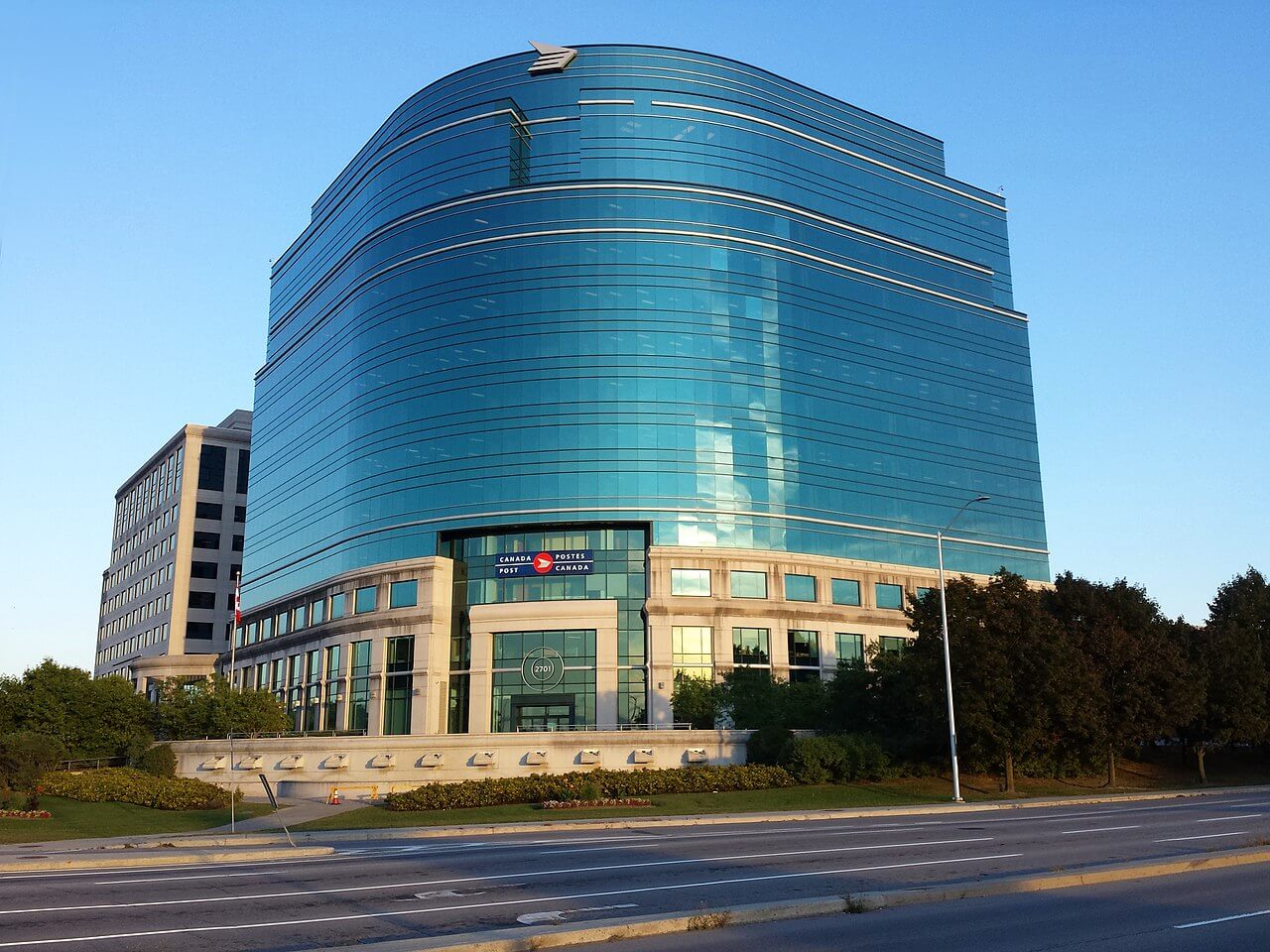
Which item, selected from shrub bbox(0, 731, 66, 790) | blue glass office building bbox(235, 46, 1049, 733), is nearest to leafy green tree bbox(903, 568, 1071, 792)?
blue glass office building bbox(235, 46, 1049, 733)

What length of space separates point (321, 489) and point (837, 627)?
50.6 m

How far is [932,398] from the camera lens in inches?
3920

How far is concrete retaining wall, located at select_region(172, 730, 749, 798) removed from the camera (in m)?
58.1

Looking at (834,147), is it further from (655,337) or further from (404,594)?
(404,594)

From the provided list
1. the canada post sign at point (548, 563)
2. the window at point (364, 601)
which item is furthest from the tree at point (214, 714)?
the canada post sign at point (548, 563)

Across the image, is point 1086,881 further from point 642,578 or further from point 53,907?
point 642,578

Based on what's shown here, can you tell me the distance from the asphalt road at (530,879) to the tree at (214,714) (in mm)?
42475

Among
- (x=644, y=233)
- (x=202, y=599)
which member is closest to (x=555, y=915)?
(x=644, y=233)

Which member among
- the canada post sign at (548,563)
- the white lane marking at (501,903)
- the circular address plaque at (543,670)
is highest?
the canada post sign at (548,563)

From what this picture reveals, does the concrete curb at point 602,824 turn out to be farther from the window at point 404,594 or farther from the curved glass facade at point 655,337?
the window at point 404,594

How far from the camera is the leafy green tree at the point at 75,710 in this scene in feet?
220

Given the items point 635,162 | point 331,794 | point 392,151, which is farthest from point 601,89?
point 331,794

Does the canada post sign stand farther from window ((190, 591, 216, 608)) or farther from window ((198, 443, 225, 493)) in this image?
window ((198, 443, 225, 493))

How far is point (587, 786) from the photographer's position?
153 ft
